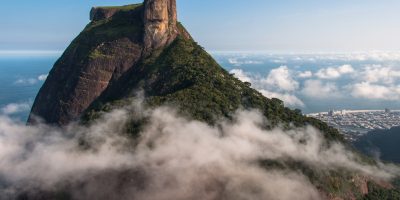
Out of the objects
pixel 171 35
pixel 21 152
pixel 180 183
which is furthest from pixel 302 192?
pixel 171 35

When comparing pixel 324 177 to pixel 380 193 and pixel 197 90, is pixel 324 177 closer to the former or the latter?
pixel 380 193

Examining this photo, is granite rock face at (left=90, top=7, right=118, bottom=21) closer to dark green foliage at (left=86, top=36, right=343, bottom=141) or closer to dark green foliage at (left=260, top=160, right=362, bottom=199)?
dark green foliage at (left=86, top=36, right=343, bottom=141)

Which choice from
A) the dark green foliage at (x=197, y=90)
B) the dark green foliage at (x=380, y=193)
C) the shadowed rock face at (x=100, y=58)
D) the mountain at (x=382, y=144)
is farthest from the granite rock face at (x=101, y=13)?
the mountain at (x=382, y=144)

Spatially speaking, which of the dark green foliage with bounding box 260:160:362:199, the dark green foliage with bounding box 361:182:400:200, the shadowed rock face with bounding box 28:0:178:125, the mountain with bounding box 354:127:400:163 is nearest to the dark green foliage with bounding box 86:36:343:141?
the shadowed rock face with bounding box 28:0:178:125

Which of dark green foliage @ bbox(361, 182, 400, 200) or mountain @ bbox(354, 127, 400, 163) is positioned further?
mountain @ bbox(354, 127, 400, 163)

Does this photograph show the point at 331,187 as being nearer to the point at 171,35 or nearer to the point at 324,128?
the point at 324,128

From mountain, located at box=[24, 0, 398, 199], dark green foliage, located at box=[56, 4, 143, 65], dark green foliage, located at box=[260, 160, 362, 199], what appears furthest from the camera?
dark green foliage, located at box=[56, 4, 143, 65]
